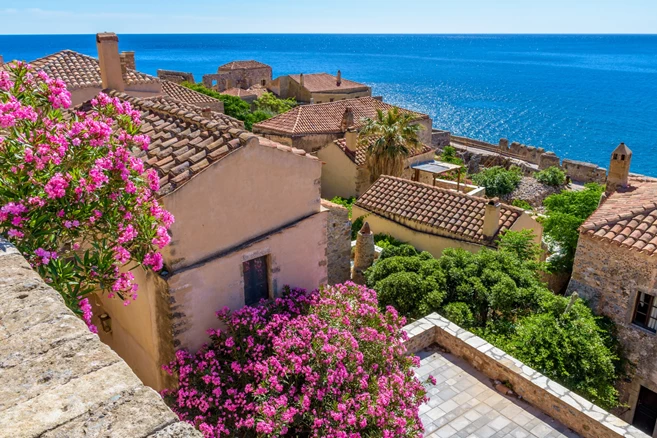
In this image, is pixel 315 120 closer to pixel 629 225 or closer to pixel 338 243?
pixel 338 243

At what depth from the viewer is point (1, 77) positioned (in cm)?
580

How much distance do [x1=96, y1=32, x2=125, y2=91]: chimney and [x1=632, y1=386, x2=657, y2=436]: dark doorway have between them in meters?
16.1

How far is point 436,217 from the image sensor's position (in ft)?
62.0

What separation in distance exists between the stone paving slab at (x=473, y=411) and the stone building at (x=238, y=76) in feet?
205

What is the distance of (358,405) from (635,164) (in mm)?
70515

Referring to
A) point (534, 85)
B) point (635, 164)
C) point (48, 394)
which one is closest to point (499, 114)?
point (635, 164)

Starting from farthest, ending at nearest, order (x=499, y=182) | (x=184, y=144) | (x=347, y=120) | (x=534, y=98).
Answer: (x=534, y=98), (x=499, y=182), (x=347, y=120), (x=184, y=144)

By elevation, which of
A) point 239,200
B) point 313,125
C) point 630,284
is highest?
point 239,200

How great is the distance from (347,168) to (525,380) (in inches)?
902

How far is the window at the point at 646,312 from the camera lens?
13.3m

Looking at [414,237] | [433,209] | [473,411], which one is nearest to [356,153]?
[433,209]

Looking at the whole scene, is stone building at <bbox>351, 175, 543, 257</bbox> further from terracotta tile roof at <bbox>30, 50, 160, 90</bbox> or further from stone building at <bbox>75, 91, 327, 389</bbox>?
terracotta tile roof at <bbox>30, 50, 160, 90</bbox>

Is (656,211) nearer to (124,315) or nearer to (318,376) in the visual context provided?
(318,376)

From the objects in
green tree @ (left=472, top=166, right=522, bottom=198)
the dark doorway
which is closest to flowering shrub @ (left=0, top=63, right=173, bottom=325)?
the dark doorway
